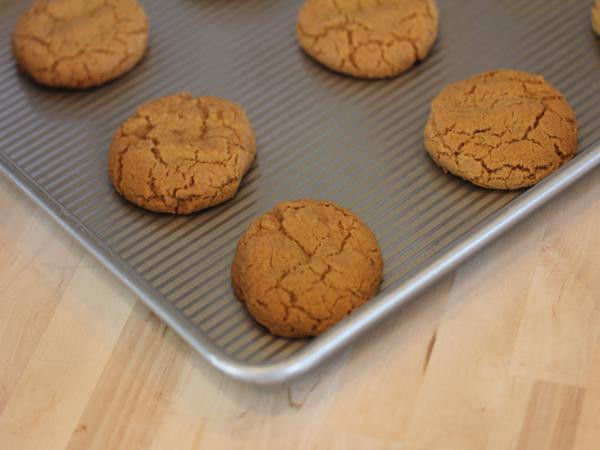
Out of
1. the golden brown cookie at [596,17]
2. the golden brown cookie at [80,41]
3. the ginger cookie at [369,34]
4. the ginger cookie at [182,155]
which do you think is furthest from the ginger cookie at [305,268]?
the golden brown cookie at [596,17]

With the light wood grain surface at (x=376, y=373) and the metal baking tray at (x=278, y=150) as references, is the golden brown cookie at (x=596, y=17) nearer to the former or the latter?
the metal baking tray at (x=278, y=150)

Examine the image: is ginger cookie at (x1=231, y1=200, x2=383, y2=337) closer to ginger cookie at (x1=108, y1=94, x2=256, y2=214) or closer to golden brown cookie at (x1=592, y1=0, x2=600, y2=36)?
ginger cookie at (x1=108, y1=94, x2=256, y2=214)

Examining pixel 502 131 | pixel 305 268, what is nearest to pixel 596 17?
pixel 502 131

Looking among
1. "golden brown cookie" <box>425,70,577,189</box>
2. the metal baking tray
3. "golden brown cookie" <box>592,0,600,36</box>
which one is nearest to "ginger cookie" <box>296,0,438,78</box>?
the metal baking tray

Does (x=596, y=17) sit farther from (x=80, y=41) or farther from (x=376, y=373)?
(x=80, y=41)

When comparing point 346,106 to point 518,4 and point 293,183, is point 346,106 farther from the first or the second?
point 518,4

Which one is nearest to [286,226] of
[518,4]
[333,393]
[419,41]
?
[333,393]
